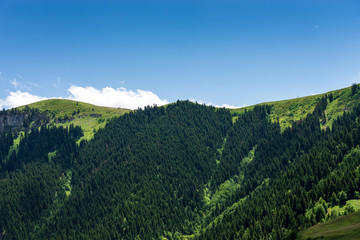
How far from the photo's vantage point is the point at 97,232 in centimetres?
17338

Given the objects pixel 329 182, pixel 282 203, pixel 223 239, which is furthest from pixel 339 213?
pixel 223 239

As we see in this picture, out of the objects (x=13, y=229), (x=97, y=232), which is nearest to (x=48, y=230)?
(x=13, y=229)

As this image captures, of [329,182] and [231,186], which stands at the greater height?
[329,182]

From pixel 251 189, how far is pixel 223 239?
5075 centimetres

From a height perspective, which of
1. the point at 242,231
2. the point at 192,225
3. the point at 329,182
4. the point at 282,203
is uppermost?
the point at 329,182

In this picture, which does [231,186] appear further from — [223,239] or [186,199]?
[223,239]

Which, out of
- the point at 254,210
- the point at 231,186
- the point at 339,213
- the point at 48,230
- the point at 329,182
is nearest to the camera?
the point at 339,213

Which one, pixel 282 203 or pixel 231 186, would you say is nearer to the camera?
pixel 282 203

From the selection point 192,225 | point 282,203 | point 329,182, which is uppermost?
point 329,182

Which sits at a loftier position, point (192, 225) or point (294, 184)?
point (294, 184)

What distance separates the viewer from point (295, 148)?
630 feet

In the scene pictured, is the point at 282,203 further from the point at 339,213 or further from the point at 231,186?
the point at 231,186

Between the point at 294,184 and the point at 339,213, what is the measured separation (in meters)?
41.2

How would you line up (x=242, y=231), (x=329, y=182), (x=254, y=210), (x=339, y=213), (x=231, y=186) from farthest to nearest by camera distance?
(x=231, y=186), (x=254, y=210), (x=242, y=231), (x=329, y=182), (x=339, y=213)
